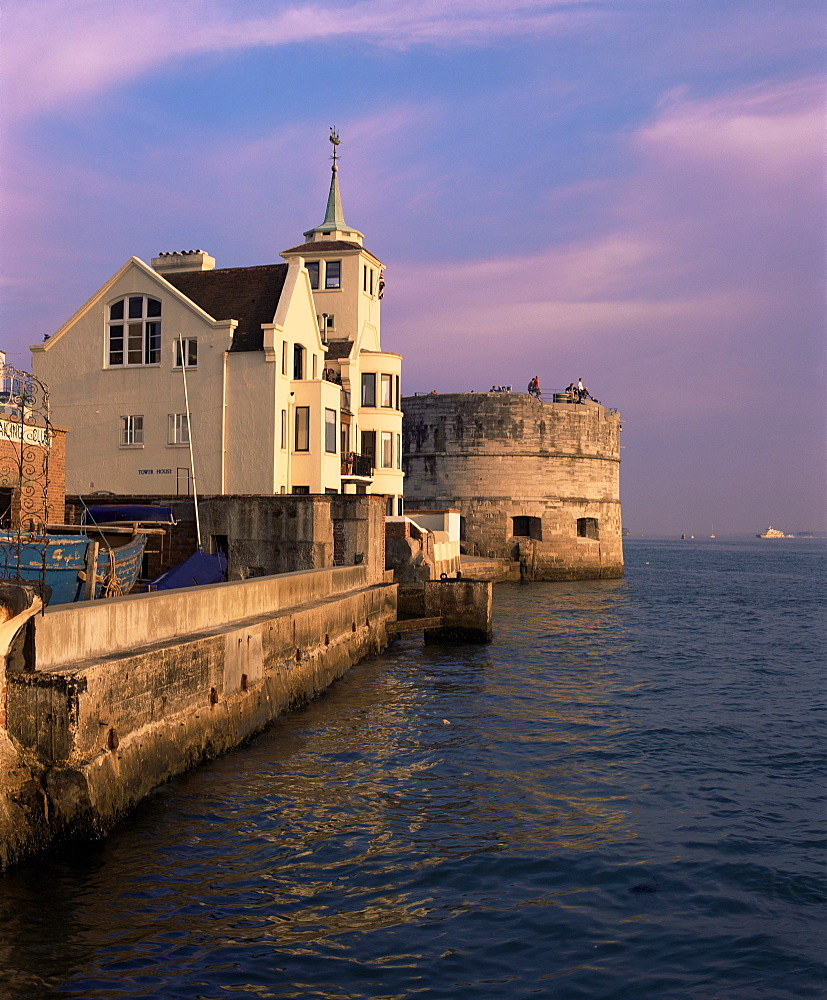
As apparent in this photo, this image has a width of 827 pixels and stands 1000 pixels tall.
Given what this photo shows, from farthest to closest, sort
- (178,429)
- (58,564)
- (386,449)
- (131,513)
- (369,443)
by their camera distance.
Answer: (386,449)
(369,443)
(178,429)
(131,513)
(58,564)

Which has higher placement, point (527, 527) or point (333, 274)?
point (333, 274)

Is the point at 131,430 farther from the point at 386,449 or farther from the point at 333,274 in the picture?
the point at 333,274

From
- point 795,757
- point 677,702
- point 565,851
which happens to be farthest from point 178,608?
point 677,702

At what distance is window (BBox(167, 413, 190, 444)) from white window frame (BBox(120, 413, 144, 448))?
1254mm

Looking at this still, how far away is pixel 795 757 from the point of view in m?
14.6

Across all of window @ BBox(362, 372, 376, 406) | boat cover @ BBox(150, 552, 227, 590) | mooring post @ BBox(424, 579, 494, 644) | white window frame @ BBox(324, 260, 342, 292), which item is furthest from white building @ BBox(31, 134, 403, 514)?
white window frame @ BBox(324, 260, 342, 292)

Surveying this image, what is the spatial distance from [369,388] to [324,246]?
24.6ft

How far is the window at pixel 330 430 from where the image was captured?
3357 cm

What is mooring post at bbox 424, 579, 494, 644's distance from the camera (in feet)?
87.5

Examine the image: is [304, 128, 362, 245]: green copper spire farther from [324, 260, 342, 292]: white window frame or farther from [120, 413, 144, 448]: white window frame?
[120, 413, 144, 448]: white window frame

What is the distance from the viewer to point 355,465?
38.1m

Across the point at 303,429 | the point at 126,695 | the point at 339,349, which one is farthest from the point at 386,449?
the point at 126,695

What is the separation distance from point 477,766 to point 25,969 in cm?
769

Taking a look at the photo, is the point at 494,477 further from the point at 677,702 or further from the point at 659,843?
the point at 659,843
